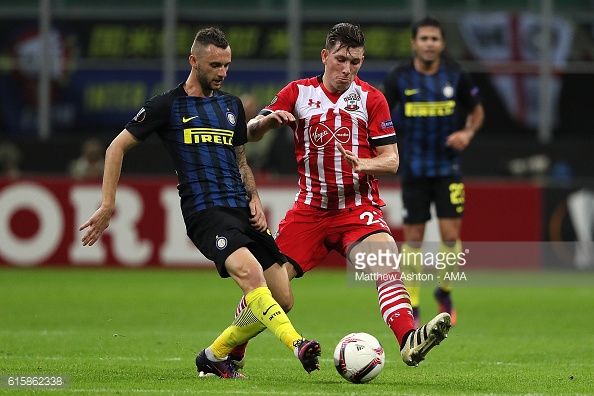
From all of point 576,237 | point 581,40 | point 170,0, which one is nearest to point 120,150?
point 576,237

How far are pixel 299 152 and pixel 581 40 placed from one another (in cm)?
1436

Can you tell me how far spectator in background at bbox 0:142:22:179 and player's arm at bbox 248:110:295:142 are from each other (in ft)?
42.9

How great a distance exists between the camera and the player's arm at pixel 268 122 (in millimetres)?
7262

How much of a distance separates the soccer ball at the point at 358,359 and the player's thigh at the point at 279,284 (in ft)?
2.10

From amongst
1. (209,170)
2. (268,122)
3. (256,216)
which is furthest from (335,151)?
(209,170)

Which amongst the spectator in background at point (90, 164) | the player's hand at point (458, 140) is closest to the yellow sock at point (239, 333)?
the player's hand at point (458, 140)

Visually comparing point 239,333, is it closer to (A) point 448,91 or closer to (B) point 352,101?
(B) point 352,101

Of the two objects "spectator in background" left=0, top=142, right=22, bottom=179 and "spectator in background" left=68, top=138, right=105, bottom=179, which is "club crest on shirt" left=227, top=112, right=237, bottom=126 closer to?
"spectator in background" left=68, top=138, right=105, bottom=179

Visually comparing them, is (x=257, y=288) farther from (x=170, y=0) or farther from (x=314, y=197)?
(x=170, y=0)

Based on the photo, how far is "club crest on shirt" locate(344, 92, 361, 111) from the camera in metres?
7.69

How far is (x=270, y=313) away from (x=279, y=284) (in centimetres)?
55

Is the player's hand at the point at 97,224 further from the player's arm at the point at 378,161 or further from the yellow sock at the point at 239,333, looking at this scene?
→ the player's arm at the point at 378,161

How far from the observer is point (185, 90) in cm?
739
